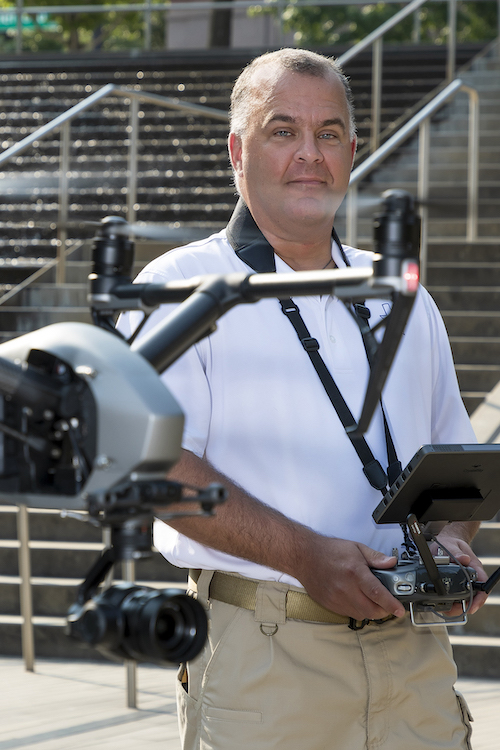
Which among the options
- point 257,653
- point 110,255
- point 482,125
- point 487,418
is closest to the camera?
point 110,255

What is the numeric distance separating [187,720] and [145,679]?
2962 mm

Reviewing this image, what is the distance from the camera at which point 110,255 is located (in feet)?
3.73

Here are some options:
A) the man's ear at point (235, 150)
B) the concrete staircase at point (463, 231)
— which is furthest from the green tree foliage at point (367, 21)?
the man's ear at point (235, 150)

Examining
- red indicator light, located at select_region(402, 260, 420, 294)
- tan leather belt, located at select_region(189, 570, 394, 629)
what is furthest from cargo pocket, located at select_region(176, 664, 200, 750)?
red indicator light, located at select_region(402, 260, 420, 294)

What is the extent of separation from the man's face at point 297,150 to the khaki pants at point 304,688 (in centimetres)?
75

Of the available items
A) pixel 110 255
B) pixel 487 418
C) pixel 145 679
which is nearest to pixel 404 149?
pixel 487 418

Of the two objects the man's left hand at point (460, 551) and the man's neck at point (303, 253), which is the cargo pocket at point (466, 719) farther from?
the man's neck at point (303, 253)

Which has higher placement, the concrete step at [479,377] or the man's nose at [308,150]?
the man's nose at [308,150]

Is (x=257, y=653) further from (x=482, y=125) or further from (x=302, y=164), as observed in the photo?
(x=482, y=125)

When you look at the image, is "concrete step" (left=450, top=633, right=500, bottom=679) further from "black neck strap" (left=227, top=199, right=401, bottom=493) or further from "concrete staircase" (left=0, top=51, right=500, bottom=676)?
"black neck strap" (left=227, top=199, right=401, bottom=493)

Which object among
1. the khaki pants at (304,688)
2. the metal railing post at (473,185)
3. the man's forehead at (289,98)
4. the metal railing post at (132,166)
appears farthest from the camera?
the metal railing post at (132,166)

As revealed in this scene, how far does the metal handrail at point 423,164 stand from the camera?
275 inches

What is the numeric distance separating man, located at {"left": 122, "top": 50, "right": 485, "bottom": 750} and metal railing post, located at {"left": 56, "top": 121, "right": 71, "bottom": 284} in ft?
19.6

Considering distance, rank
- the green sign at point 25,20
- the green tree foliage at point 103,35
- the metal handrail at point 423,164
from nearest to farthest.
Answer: the metal handrail at point 423,164, the green sign at point 25,20, the green tree foliage at point 103,35
